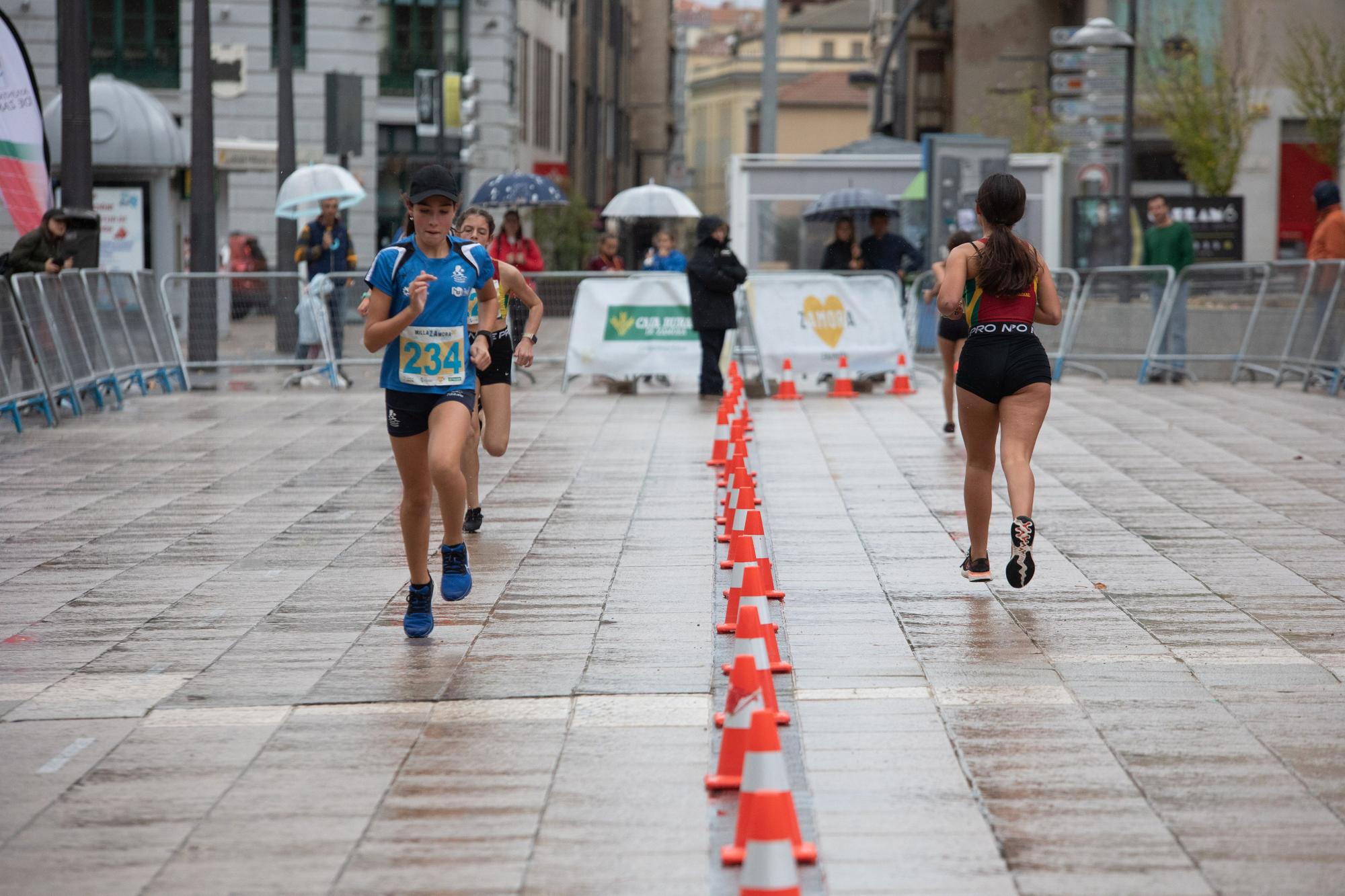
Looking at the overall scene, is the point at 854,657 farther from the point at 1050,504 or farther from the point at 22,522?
the point at 22,522

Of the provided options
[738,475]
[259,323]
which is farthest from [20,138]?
[738,475]

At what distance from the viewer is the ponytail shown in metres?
7.68

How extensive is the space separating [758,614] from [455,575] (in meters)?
2.43

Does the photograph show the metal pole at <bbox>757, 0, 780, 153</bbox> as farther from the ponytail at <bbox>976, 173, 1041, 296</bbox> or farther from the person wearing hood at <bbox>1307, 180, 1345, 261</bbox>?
the ponytail at <bbox>976, 173, 1041, 296</bbox>

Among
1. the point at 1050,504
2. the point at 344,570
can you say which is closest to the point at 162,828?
the point at 344,570

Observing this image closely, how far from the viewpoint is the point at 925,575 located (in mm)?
8234

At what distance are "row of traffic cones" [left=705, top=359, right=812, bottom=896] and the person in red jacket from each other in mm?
13042

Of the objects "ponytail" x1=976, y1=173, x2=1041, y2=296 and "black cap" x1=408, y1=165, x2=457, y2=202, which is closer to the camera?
"black cap" x1=408, y1=165, x2=457, y2=202

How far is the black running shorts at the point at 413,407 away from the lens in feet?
22.6

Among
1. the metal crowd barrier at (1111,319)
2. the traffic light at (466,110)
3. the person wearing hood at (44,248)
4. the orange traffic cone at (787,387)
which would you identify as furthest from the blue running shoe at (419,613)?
the traffic light at (466,110)

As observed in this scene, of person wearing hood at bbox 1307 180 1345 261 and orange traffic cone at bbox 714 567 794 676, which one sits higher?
person wearing hood at bbox 1307 180 1345 261

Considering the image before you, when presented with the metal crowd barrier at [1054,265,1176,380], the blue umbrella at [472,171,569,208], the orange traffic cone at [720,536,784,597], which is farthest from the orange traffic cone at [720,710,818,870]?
the blue umbrella at [472,171,569,208]

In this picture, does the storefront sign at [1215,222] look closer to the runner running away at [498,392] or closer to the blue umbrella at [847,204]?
the blue umbrella at [847,204]

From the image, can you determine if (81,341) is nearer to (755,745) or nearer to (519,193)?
(519,193)
